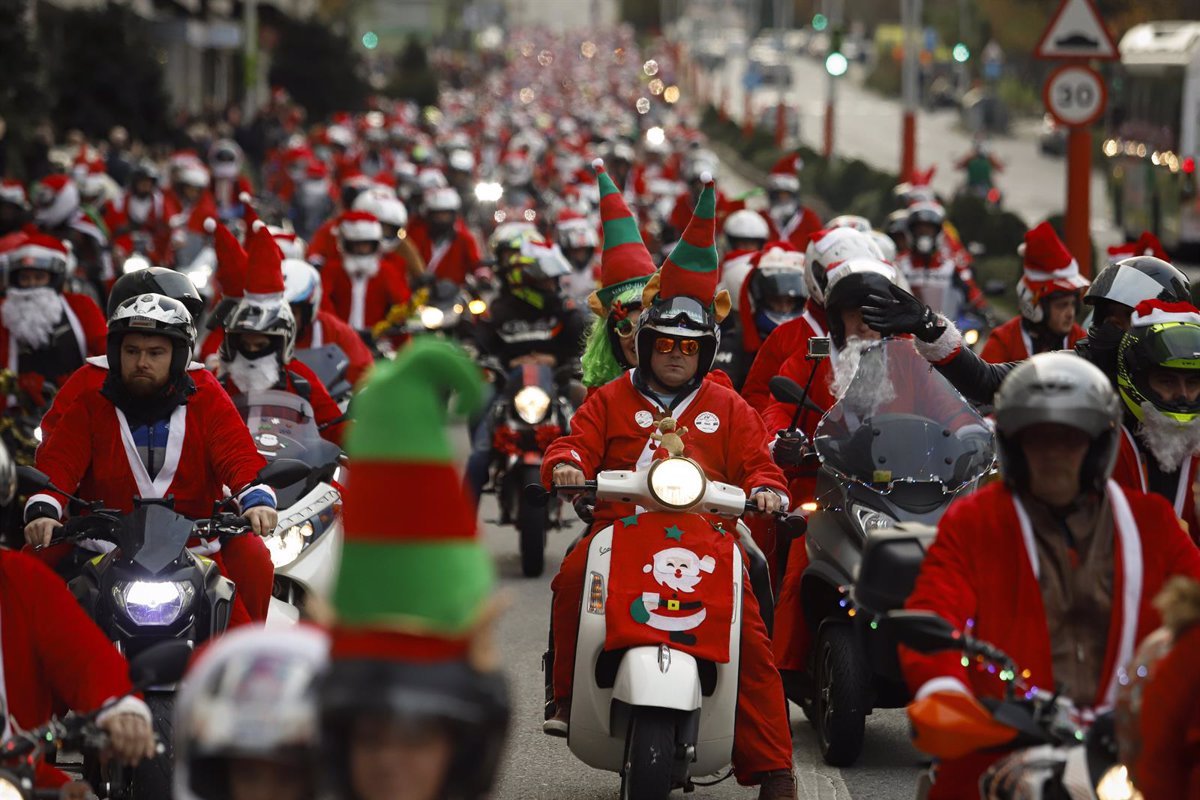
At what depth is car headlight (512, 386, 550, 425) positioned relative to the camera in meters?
12.9

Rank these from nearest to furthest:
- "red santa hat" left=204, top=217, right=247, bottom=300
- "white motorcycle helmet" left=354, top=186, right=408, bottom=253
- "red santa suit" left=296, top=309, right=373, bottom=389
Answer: "red santa hat" left=204, top=217, right=247, bottom=300, "red santa suit" left=296, top=309, right=373, bottom=389, "white motorcycle helmet" left=354, top=186, right=408, bottom=253

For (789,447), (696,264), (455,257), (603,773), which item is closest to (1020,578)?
(789,447)

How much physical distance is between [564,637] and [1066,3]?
10.0 meters

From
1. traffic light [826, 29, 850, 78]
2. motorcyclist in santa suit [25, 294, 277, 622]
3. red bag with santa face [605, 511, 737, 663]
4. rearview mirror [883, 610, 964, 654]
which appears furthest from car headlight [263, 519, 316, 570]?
traffic light [826, 29, 850, 78]

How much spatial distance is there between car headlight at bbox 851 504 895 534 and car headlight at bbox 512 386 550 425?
17.1 feet

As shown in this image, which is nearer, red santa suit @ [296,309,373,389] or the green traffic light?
red santa suit @ [296,309,373,389]

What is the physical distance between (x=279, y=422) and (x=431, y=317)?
18.9 feet

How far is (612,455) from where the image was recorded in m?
7.86

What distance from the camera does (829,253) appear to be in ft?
32.8

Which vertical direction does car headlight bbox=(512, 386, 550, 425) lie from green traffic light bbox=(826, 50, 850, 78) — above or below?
below

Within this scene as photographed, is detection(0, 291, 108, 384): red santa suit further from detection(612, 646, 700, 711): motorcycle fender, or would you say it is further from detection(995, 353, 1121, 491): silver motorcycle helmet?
detection(995, 353, 1121, 491): silver motorcycle helmet

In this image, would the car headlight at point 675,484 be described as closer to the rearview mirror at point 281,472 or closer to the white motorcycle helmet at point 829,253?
the rearview mirror at point 281,472

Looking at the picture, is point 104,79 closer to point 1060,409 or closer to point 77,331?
point 77,331

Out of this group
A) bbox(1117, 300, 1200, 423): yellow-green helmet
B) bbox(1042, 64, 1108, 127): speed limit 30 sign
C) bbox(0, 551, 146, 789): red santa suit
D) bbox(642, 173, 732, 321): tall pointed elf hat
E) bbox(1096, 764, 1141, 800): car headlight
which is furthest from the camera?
bbox(1042, 64, 1108, 127): speed limit 30 sign
